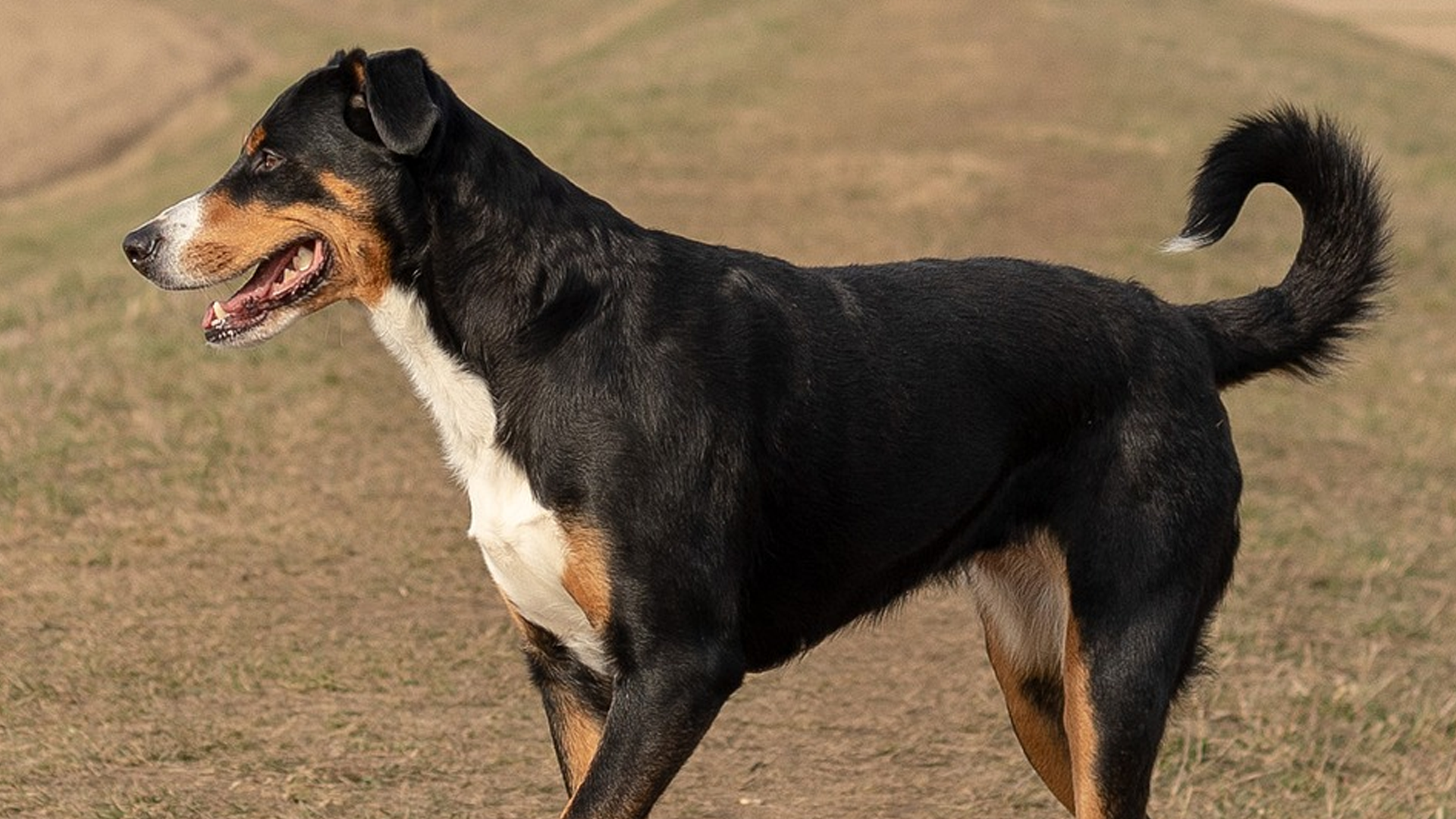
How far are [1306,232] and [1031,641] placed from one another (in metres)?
1.20

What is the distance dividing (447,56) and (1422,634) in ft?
98.7

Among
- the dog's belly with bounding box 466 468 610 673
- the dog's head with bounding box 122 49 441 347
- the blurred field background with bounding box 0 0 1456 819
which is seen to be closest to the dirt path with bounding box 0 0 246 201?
the blurred field background with bounding box 0 0 1456 819

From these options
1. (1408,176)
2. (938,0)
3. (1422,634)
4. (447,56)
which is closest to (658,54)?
(938,0)

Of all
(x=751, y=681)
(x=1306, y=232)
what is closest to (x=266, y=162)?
(x=1306, y=232)

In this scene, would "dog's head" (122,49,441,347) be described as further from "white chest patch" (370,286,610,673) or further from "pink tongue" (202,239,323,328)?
"white chest patch" (370,286,610,673)

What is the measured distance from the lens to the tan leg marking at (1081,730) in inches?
168

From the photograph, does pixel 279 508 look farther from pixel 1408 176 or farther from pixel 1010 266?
pixel 1408 176

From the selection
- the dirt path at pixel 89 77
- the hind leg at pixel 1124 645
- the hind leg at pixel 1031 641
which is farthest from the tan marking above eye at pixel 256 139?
the dirt path at pixel 89 77

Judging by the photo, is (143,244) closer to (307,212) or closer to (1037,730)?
(307,212)

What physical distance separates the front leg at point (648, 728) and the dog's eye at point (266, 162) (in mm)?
1200

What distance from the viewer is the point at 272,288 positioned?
13.5 ft

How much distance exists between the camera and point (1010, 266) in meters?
4.53

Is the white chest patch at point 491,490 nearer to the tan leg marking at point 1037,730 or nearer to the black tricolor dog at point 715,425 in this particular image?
the black tricolor dog at point 715,425

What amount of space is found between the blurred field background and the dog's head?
64.0 inches
